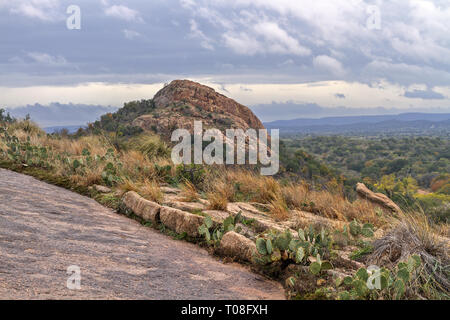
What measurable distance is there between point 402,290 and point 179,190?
16.6ft

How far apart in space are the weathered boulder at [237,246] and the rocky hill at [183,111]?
2077 cm

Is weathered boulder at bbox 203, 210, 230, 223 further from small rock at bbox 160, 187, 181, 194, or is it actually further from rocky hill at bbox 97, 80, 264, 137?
rocky hill at bbox 97, 80, 264, 137

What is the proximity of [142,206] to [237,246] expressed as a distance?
2154mm

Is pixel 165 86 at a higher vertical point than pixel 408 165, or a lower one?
higher

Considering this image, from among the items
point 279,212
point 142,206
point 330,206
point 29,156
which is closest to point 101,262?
point 142,206

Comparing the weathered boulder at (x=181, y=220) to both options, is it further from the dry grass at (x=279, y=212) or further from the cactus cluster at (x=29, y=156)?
the cactus cluster at (x=29, y=156)

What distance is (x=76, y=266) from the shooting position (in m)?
3.69

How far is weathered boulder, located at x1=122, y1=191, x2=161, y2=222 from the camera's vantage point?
6094mm

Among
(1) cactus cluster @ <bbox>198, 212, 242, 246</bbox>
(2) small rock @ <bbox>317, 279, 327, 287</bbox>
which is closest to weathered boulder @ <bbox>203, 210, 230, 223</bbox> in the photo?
(1) cactus cluster @ <bbox>198, 212, 242, 246</bbox>

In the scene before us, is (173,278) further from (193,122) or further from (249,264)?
(193,122)

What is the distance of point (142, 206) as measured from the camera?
632 cm

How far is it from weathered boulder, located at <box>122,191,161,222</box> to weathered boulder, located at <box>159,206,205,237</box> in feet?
0.44

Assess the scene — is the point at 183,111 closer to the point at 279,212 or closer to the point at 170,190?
the point at 170,190
